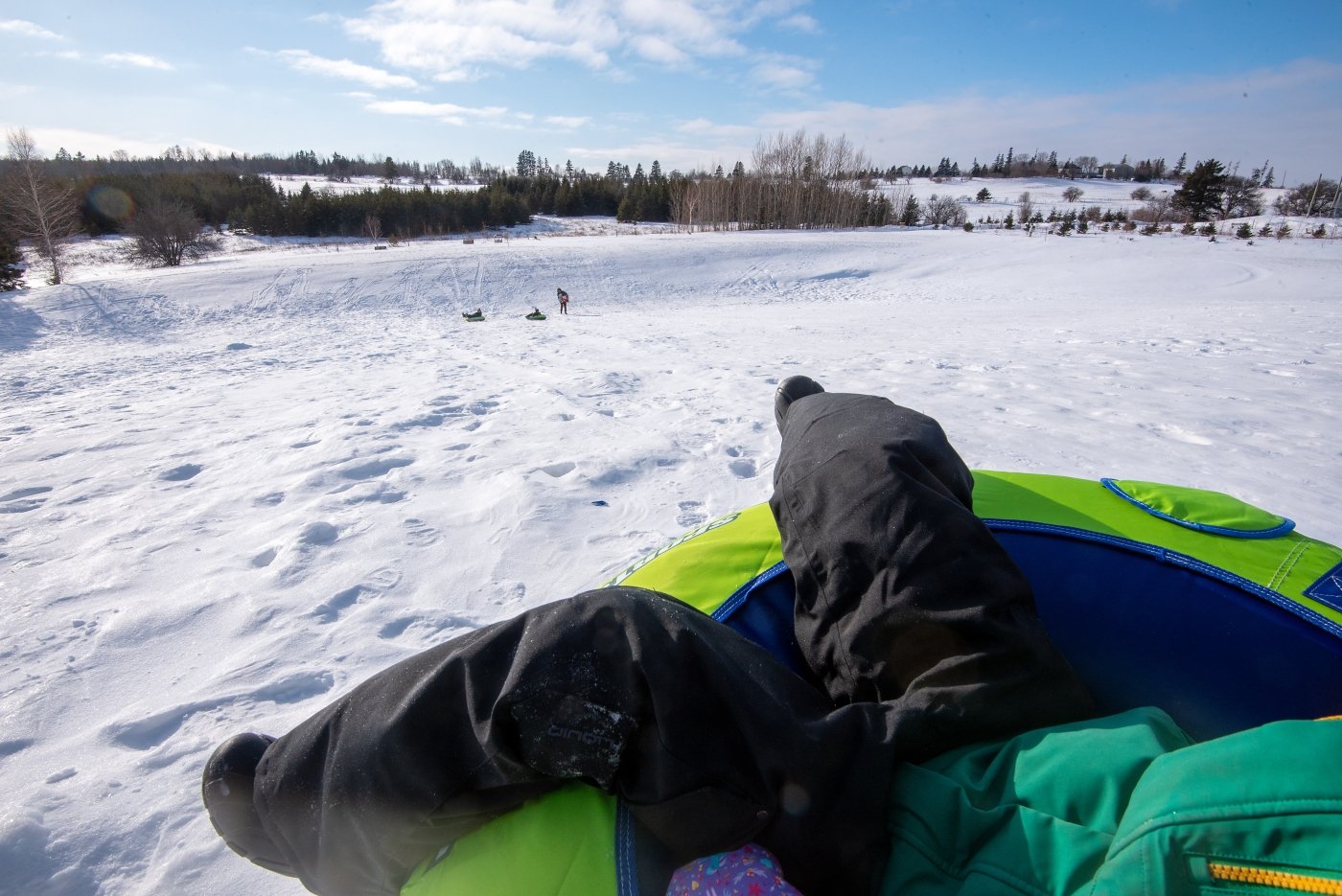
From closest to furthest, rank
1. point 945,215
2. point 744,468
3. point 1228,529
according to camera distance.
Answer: point 1228,529
point 744,468
point 945,215

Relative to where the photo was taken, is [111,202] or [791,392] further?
[111,202]

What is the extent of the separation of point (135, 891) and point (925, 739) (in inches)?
64.6

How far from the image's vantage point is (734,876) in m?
0.97

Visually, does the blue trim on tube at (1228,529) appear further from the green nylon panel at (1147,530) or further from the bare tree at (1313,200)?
the bare tree at (1313,200)

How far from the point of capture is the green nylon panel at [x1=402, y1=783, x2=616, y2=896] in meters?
0.97

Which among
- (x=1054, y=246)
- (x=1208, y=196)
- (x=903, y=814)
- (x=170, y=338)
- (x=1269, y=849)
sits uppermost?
(x=1208, y=196)

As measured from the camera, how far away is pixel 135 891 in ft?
4.32

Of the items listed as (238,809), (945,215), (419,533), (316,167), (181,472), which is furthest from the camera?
(316,167)

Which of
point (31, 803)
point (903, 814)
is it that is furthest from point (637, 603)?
point (31, 803)

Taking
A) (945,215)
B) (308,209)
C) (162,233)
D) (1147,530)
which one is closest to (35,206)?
(162,233)

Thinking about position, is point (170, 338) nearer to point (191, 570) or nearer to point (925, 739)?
point (191, 570)

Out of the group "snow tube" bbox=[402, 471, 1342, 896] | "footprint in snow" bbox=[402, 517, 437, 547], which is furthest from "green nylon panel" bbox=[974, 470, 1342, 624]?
"footprint in snow" bbox=[402, 517, 437, 547]

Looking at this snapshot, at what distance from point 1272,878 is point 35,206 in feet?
94.9

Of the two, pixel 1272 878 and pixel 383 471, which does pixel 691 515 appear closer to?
pixel 383 471
